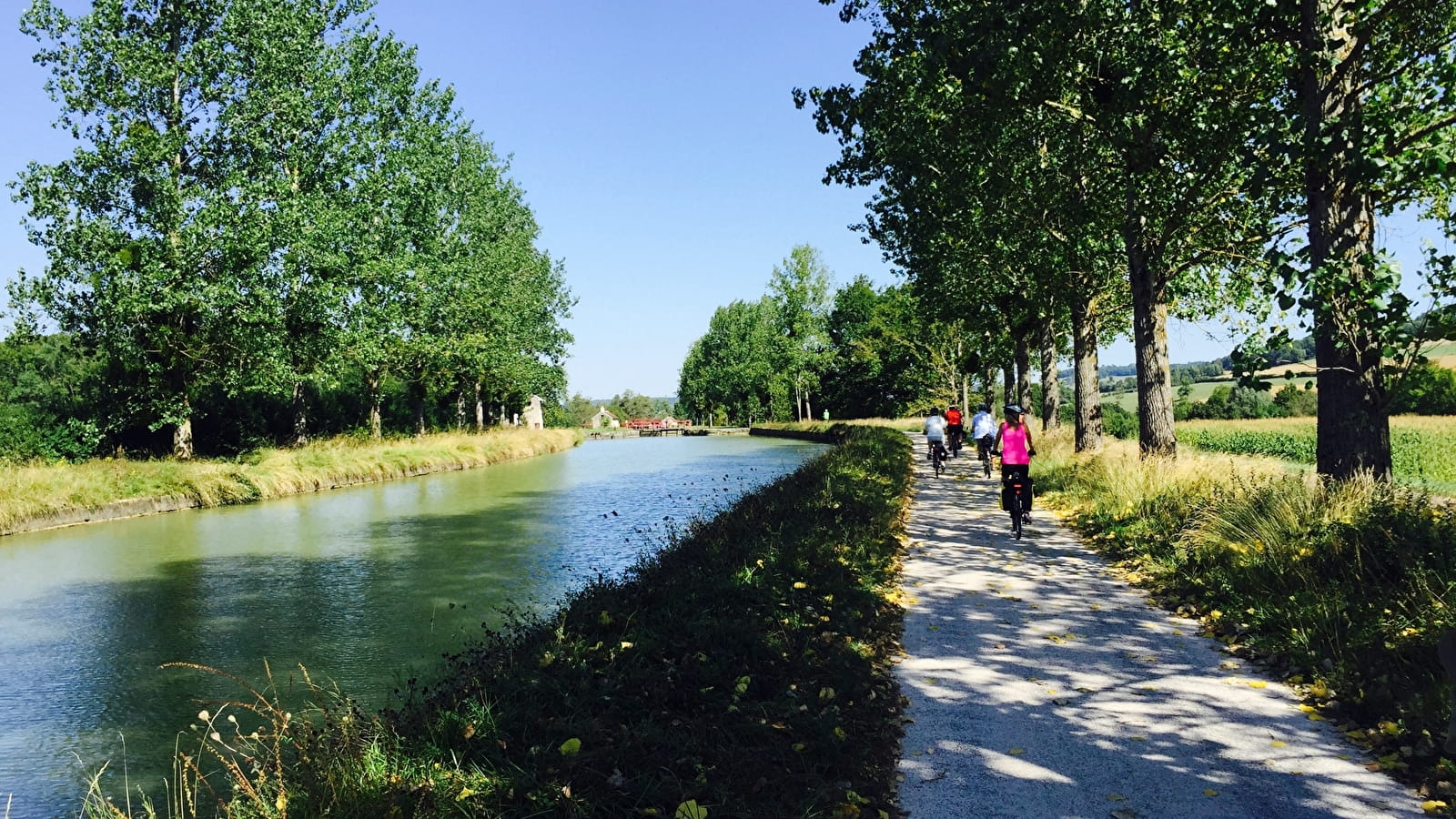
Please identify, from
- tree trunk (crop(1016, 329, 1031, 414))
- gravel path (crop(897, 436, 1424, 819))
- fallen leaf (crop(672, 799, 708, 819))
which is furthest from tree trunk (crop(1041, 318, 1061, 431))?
fallen leaf (crop(672, 799, 708, 819))

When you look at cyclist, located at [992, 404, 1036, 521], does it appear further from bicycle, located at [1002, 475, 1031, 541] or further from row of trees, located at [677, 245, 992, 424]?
row of trees, located at [677, 245, 992, 424]

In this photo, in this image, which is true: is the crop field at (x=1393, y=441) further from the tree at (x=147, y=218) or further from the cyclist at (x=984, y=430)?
the tree at (x=147, y=218)

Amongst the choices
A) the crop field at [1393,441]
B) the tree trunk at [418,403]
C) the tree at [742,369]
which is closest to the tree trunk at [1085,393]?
the crop field at [1393,441]

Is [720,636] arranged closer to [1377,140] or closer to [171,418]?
[1377,140]

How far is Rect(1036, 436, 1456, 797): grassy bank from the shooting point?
4938 millimetres

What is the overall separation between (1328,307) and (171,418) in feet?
86.1

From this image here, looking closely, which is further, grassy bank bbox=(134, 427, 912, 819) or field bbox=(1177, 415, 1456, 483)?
field bbox=(1177, 415, 1456, 483)

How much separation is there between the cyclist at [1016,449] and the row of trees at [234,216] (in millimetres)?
20890

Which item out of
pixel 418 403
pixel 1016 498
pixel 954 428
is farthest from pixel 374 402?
pixel 1016 498

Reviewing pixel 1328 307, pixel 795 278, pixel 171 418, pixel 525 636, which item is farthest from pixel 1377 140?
pixel 795 278

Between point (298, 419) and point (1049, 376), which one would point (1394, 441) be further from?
point (298, 419)

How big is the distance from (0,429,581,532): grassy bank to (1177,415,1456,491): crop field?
2470 cm

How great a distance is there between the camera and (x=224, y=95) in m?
25.8

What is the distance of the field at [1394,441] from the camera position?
19984 millimetres
